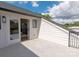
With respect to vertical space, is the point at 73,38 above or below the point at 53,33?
below

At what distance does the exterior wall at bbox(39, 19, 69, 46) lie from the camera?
10944mm

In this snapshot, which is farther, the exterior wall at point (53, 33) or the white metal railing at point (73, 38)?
the exterior wall at point (53, 33)

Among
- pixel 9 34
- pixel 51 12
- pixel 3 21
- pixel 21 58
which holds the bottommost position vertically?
pixel 21 58

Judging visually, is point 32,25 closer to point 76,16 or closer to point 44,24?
point 44,24

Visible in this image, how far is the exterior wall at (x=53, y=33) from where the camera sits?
10944mm

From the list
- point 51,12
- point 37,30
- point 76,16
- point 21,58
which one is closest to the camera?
point 21,58

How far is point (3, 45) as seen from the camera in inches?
329

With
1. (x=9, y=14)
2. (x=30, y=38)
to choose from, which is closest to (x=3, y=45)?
(x=9, y=14)

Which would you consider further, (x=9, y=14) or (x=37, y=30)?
(x=37, y=30)

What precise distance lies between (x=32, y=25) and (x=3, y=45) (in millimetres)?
5176

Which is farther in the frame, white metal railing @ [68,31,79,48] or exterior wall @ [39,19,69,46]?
exterior wall @ [39,19,69,46]

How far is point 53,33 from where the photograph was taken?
477 inches

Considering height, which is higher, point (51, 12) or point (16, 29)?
point (51, 12)

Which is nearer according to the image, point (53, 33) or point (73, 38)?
point (73, 38)
